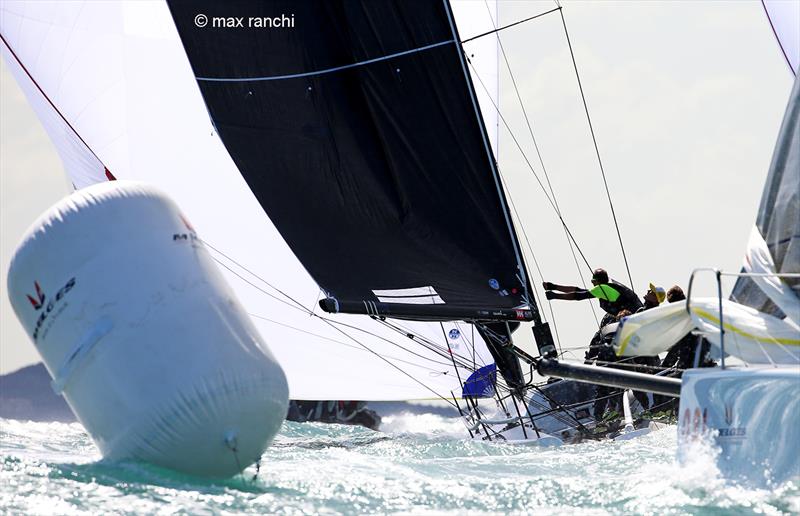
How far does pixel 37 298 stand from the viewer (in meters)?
6.17

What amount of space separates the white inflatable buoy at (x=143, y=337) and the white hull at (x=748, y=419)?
1.97 m

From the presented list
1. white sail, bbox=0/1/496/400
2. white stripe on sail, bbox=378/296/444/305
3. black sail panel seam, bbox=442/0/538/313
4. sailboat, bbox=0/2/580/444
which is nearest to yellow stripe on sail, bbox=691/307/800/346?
black sail panel seam, bbox=442/0/538/313

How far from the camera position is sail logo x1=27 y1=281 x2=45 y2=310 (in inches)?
242

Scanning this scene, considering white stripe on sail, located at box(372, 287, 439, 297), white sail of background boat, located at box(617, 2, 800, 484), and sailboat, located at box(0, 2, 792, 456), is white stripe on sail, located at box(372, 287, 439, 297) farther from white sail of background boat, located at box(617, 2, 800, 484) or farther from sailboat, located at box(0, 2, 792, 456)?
white sail of background boat, located at box(617, 2, 800, 484)

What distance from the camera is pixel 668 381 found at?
23.5 ft

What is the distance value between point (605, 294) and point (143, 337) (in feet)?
17.1

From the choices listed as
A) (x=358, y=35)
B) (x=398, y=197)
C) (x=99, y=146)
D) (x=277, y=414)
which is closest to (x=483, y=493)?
(x=277, y=414)

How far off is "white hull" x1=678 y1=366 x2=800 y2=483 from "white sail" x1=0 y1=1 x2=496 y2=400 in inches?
230

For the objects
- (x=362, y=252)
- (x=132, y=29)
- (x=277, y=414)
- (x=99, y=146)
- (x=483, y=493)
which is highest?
(x=132, y=29)

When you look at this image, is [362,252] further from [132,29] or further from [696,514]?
[696,514]

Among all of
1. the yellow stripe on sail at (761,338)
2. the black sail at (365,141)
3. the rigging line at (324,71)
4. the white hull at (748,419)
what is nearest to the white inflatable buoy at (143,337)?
the white hull at (748,419)

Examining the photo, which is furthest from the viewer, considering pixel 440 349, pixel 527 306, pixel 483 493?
pixel 440 349

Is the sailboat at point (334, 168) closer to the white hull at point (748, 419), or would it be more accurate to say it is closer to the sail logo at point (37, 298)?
the white hull at point (748, 419)

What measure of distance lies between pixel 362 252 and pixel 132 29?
4269mm
